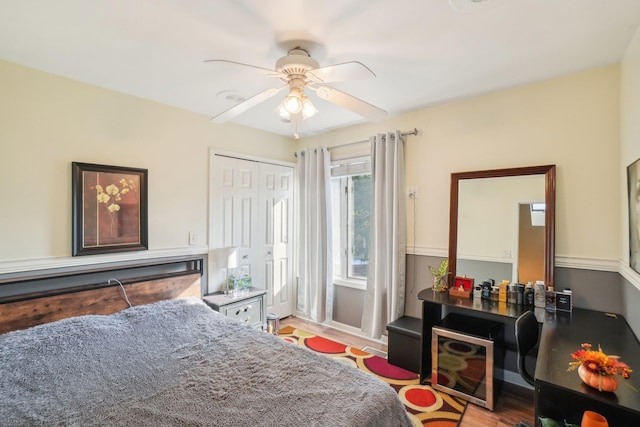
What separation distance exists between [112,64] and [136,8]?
0.80 m

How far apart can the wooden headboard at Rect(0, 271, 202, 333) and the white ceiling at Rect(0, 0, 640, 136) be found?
5.53ft

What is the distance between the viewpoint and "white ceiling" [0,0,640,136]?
5.22 feet

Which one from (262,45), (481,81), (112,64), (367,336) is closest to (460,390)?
(367,336)

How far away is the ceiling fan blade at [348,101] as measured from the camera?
1.94 metres

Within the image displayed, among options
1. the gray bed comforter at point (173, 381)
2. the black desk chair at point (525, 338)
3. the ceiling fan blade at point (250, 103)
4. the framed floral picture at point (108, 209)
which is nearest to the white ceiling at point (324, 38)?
the ceiling fan blade at point (250, 103)

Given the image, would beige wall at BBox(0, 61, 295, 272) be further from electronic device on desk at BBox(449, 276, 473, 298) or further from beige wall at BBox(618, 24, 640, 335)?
beige wall at BBox(618, 24, 640, 335)

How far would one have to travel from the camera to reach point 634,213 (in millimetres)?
1780

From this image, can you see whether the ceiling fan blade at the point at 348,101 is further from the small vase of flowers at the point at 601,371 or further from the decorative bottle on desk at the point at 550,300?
the decorative bottle on desk at the point at 550,300

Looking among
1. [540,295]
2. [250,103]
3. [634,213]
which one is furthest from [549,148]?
[250,103]

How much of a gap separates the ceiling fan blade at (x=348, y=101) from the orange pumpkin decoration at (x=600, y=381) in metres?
1.74

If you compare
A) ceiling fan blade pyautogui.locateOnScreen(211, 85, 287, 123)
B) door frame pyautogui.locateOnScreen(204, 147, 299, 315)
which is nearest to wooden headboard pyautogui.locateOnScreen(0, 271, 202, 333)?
door frame pyautogui.locateOnScreen(204, 147, 299, 315)

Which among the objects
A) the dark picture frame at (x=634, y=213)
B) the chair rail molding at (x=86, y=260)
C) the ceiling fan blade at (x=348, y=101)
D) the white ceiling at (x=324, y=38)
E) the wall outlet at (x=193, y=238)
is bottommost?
the chair rail molding at (x=86, y=260)

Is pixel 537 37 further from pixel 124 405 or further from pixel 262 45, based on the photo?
pixel 124 405

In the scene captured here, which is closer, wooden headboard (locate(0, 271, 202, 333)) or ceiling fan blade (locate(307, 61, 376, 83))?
ceiling fan blade (locate(307, 61, 376, 83))
